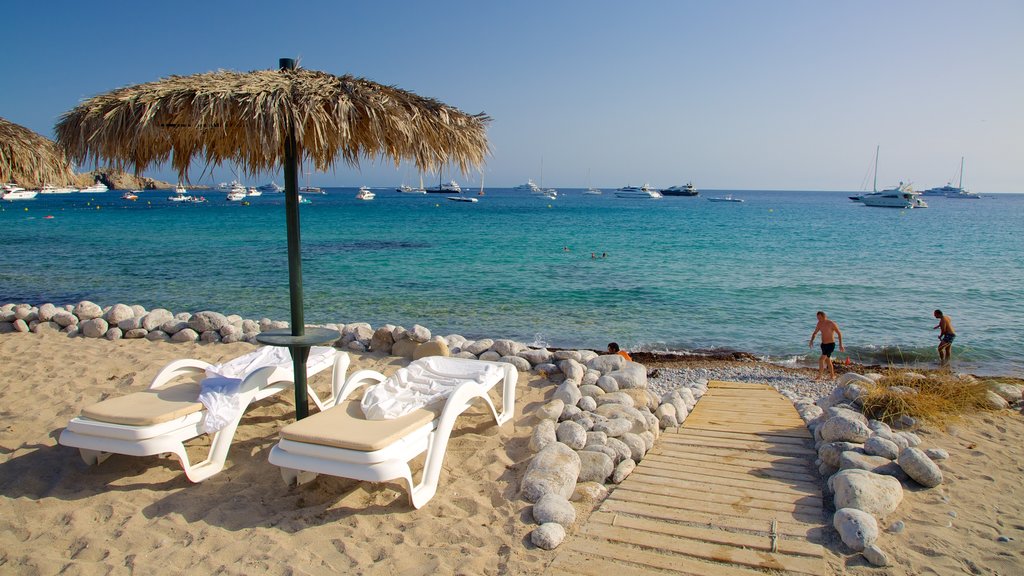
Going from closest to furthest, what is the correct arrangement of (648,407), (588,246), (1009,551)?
(1009,551)
(648,407)
(588,246)

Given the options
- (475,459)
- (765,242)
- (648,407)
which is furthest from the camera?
(765,242)

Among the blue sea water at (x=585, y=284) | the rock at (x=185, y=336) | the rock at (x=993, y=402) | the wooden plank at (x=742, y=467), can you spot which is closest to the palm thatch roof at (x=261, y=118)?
the wooden plank at (x=742, y=467)

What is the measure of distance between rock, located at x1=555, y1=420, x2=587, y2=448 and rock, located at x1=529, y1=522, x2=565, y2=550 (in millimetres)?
1124

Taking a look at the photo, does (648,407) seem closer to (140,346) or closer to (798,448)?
(798,448)

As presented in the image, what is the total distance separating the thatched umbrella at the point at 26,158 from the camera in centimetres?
645

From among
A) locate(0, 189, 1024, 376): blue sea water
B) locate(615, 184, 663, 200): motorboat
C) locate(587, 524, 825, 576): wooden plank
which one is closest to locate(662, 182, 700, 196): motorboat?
locate(615, 184, 663, 200): motorboat

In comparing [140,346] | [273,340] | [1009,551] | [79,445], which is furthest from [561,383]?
[140,346]

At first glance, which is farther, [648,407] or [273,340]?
[648,407]

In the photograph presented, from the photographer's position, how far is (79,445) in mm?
3723

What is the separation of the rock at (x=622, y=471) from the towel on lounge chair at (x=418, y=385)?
1.13 meters

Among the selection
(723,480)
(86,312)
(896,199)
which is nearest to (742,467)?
(723,480)

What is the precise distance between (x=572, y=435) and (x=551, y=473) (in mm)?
690

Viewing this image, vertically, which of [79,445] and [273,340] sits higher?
[273,340]

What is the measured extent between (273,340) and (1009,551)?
4.52 metres
